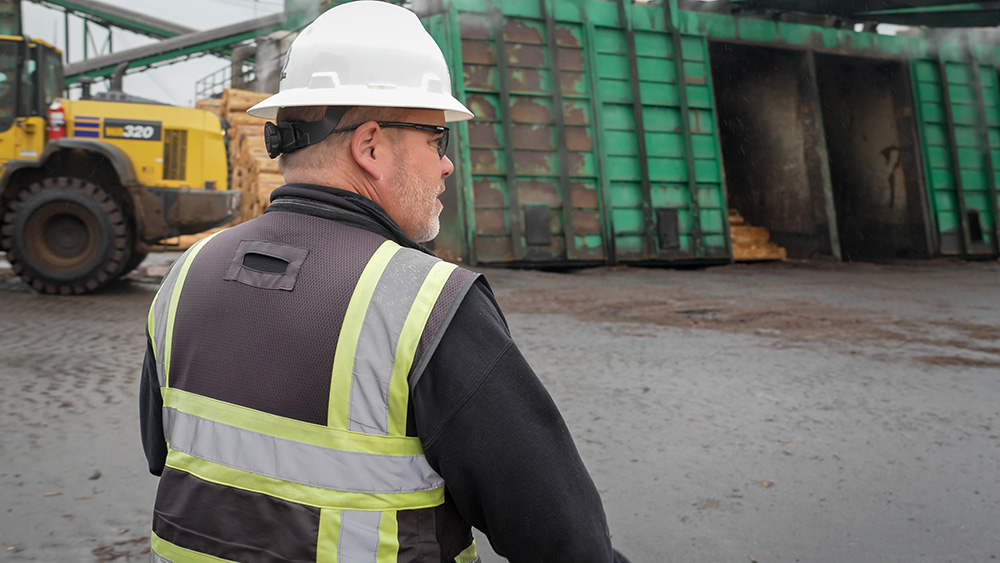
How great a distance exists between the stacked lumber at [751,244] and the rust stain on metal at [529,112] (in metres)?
4.15

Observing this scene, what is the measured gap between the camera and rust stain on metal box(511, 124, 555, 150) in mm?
10336

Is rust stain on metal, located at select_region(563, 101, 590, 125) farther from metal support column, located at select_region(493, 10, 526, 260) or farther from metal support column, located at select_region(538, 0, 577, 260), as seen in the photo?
metal support column, located at select_region(493, 10, 526, 260)

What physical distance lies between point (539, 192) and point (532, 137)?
77 cm

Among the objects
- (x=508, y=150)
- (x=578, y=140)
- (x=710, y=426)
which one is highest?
(x=578, y=140)

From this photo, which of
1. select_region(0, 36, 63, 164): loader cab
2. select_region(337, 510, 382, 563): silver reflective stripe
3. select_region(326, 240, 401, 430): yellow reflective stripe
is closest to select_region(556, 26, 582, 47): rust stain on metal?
select_region(0, 36, 63, 164): loader cab

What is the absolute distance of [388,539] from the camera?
110 cm

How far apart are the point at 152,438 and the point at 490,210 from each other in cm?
875

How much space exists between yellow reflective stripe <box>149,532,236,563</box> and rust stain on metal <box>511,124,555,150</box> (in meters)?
9.36

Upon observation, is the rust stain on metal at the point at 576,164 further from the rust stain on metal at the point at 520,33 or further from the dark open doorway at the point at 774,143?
the dark open doorway at the point at 774,143

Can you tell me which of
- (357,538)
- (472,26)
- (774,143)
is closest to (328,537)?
(357,538)

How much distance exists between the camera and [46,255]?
24.4 feet

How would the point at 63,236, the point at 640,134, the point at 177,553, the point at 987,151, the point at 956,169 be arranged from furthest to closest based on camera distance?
the point at 987,151
the point at 956,169
the point at 640,134
the point at 63,236
the point at 177,553

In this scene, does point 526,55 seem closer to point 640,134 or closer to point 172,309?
point 640,134

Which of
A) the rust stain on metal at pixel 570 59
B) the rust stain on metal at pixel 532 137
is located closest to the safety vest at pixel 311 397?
the rust stain on metal at pixel 532 137
